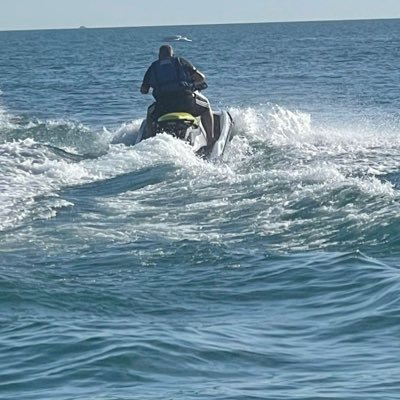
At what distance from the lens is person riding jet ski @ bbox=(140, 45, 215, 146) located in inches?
655

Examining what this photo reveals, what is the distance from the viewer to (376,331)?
809cm

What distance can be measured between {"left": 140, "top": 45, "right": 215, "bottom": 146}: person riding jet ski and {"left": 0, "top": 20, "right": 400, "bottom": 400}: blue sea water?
585mm

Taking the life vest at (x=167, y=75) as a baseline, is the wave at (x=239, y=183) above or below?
below

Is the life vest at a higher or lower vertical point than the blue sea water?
higher

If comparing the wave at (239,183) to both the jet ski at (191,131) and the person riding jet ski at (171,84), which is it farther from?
the person riding jet ski at (171,84)

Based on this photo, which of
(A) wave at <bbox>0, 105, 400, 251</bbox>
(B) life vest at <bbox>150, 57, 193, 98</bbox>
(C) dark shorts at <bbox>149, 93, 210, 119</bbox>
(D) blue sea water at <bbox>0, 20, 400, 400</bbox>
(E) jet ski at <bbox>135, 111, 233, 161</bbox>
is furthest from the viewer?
(C) dark shorts at <bbox>149, 93, 210, 119</bbox>

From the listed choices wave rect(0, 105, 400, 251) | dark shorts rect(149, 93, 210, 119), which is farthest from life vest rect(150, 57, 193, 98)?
wave rect(0, 105, 400, 251)

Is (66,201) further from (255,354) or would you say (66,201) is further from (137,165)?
(255,354)

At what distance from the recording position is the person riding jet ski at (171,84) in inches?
655

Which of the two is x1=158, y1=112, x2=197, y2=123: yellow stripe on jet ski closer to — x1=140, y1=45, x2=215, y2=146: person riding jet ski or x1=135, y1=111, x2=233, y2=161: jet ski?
x1=135, y1=111, x2=233, y2=161: jet ski

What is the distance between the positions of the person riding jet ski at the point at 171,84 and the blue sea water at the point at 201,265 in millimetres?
585

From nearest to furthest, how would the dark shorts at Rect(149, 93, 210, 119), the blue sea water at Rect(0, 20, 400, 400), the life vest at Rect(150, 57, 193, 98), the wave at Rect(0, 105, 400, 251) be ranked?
the blue sea water at Rect(0, 20, 400, 400) → the wave at Rect(0, 105, 400, 251) → the life vest at Rect(150, 57, 193, 98) → the dark shorts at Rect(149, 93, 210, 119)

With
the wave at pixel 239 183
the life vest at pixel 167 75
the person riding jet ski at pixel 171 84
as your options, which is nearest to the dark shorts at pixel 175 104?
the person riding jet ski at pixel 171 84

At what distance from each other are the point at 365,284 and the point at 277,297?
0.67 meters
